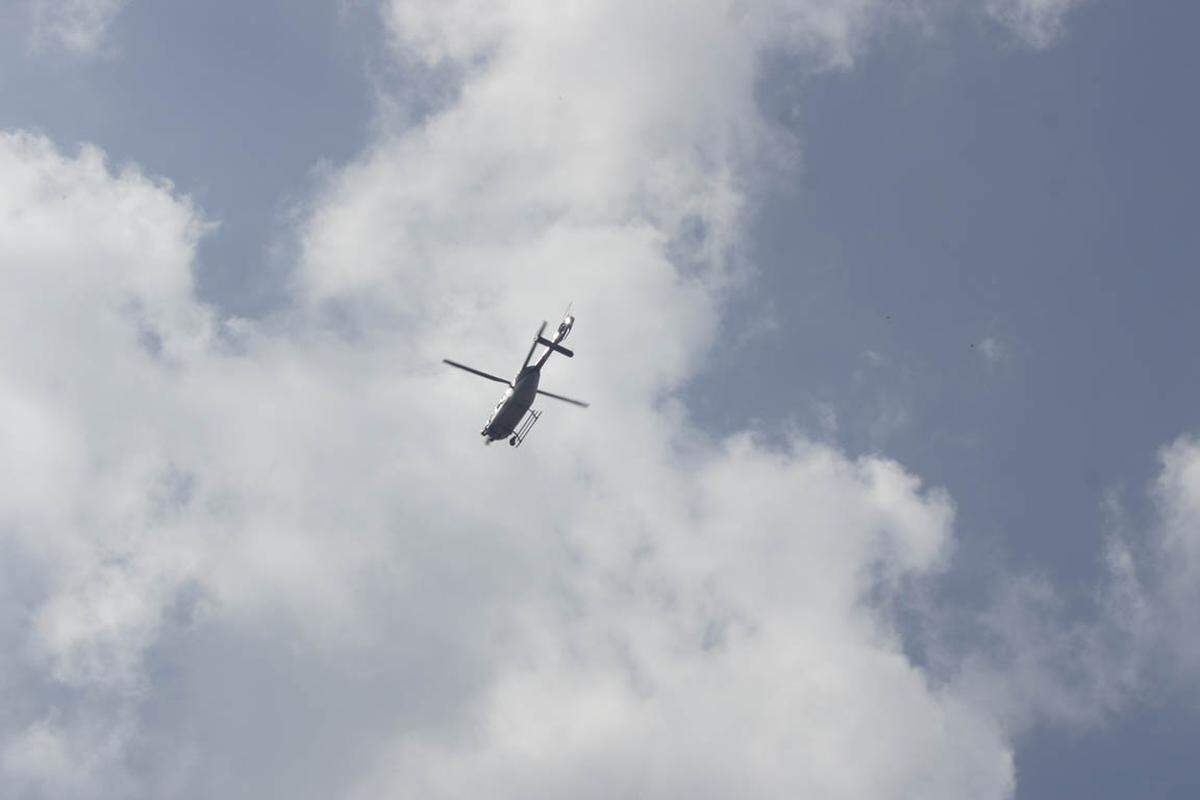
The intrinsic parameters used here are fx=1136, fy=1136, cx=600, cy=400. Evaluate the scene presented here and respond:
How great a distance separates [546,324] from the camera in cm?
14062

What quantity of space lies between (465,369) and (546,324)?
1442 cm

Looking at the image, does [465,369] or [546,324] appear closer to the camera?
[465,369]

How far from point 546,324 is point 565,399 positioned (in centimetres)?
1067

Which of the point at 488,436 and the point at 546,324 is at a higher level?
the point at 546,324

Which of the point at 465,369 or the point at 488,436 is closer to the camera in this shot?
the point at 465,369

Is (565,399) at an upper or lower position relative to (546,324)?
lower

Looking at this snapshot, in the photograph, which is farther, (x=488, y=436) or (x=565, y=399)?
(x=488, y=436)

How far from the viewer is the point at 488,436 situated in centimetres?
14550

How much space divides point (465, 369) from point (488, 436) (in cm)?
1681

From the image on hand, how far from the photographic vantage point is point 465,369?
131 m

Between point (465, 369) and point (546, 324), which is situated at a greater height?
point (546, 324)

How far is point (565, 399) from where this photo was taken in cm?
13600
